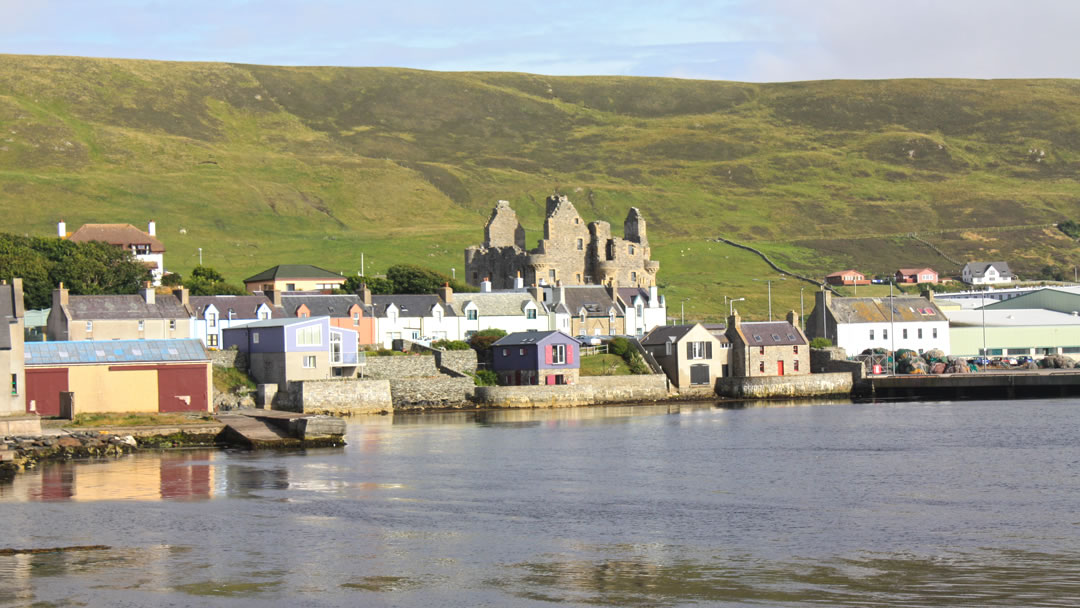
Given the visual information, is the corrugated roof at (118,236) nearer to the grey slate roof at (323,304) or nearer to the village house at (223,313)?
the grey slate roof at (323,304)

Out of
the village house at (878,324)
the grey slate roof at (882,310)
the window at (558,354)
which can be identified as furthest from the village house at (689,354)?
the grey slate roof at (882,310)

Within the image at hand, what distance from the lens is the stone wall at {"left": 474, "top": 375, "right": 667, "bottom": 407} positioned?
8506 centimetres

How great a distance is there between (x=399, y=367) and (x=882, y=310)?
143 feet

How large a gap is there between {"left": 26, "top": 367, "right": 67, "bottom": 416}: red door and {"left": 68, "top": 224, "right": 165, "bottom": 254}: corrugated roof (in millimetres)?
78129

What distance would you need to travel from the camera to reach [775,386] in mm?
93125

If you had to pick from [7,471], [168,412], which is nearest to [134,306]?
[168,412]

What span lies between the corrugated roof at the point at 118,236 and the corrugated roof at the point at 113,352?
248ft

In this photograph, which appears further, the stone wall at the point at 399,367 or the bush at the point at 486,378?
the bush at the point at 486,378

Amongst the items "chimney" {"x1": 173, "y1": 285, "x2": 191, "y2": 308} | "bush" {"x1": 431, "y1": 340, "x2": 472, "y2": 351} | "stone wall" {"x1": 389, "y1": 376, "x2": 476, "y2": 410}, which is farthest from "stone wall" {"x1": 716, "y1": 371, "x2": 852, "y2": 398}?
"chimney" {"x1": 173, "y1": 285, "x2": 191, "y2": 308}

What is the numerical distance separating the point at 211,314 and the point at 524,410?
22.2 m

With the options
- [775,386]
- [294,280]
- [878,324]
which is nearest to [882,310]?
[878,324]

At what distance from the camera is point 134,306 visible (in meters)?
86.0

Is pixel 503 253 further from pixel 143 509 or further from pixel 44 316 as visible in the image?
pixel 143 509

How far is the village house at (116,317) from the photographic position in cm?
8212
